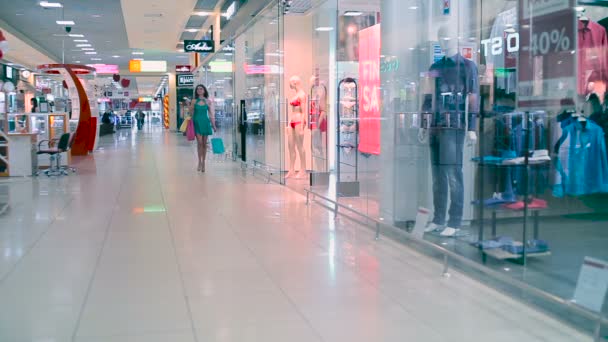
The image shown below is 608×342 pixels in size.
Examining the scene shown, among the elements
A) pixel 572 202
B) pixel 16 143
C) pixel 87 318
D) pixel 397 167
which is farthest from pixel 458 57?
A: pixel 16 143

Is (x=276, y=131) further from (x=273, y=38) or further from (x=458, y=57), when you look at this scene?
(x=458, y=57)

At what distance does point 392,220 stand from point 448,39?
166 centimetres

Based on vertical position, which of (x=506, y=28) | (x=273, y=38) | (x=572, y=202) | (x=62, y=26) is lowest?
(x=572, y=202)

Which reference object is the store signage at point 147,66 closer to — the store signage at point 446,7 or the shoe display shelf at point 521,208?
the store signage at point 446,7

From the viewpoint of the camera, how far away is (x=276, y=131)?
415 inches

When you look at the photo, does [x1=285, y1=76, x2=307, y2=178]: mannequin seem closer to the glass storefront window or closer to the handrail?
the glass storefront window

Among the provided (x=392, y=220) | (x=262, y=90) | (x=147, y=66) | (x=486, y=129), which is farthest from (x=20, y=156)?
(x=147, y=66)

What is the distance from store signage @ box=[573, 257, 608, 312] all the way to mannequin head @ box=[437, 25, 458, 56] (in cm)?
253

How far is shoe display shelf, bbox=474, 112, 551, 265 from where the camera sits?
4.20 metres

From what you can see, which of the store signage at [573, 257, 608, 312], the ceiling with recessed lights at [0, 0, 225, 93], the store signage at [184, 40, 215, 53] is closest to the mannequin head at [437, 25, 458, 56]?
the store signage at [573, 257, 608, 312]

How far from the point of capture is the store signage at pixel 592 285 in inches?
119

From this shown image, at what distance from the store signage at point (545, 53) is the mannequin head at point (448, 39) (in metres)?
1.34

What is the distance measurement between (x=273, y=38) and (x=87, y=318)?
24.6ft

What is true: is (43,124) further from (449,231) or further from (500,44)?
(500,44)
